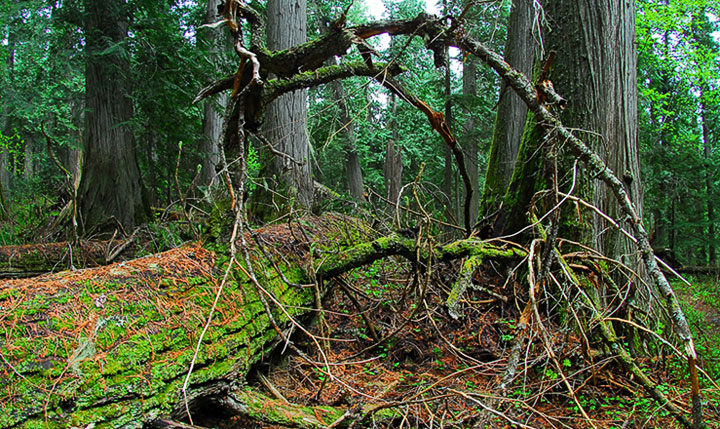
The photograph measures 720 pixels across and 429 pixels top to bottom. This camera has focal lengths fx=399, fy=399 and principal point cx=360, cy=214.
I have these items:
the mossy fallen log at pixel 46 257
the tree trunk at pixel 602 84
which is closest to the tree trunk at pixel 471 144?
the tree trunk at pixel 602 84

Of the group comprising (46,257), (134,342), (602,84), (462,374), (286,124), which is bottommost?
(462,374)

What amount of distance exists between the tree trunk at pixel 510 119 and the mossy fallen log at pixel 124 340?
10.2 ft

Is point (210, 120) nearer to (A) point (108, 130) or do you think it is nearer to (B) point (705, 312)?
(A) point (108, 130)

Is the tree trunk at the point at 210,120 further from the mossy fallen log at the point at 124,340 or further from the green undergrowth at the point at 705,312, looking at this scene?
the green undergrowth at the point at 705,312

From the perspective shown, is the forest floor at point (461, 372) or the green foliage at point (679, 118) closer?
the forest floor at point (461, 372)

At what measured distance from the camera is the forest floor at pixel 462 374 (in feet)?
7.49

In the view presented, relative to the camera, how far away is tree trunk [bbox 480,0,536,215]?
5331mm

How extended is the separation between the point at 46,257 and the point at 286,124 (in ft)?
11.7

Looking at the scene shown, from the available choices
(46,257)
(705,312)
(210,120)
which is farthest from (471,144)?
(46,257)

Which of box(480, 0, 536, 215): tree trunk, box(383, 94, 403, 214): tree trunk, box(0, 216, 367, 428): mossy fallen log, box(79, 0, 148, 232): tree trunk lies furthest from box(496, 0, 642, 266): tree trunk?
box(383, 94, 403, 214): tree trunk

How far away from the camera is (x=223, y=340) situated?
2.28 metres

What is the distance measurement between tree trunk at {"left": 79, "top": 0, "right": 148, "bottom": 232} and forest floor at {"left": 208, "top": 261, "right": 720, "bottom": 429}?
4.78m

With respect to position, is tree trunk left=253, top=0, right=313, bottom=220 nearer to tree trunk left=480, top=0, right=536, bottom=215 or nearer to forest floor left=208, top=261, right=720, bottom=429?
forest floor left=208, top=261, right=720, bottom=429

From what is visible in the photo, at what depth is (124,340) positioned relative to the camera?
1.98 m
